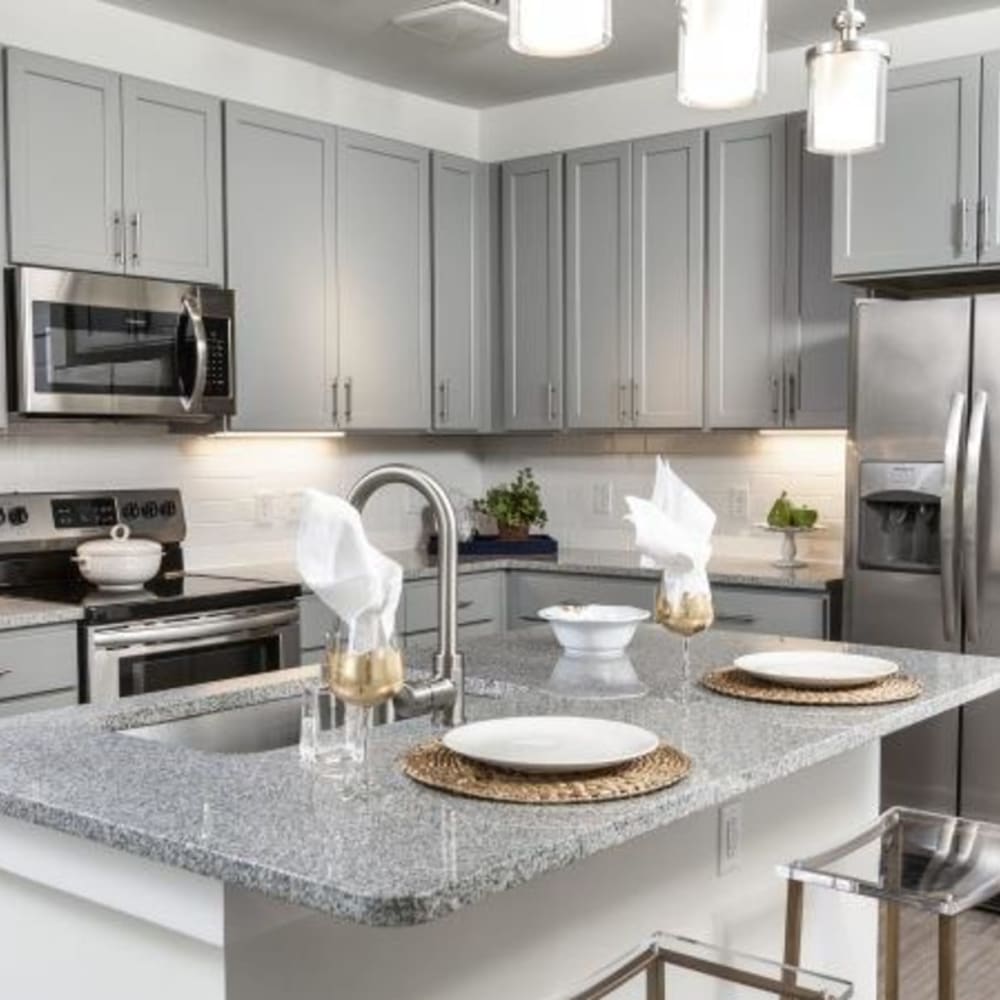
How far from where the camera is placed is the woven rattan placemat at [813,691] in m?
2.05

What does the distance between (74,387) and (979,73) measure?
265 centimetres

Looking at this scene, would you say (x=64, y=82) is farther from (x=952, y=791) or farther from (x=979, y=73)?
(x=952, y=791)

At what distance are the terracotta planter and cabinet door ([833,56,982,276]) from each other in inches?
61.1

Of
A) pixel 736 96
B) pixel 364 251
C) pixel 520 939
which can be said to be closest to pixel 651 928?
pixel 520 939

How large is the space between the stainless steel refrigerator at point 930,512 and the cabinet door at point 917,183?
21 centimetres

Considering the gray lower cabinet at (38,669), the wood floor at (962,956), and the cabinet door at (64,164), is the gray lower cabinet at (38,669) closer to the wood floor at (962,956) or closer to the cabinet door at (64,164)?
the cabinet door at (64,164)

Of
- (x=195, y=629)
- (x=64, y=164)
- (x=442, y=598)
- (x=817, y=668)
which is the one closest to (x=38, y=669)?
(x=195, y=629)

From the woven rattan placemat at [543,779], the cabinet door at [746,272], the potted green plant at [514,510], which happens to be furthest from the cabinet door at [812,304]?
the woven rattan placemat at [543,779]

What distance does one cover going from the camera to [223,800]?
148cm

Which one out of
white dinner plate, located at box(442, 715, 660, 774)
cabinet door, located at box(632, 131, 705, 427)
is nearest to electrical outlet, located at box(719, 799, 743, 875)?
white dinner plate, located at box(442, 715, 660, 774)

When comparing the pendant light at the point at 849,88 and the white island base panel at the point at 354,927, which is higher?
the pendant light at the point at 849,88

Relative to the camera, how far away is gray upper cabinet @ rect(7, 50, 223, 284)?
11.8 feet

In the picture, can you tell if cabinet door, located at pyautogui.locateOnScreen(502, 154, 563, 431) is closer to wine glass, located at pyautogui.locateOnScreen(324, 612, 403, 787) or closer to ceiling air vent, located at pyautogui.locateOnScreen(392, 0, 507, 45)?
ceiling air vent, located at pyautogui.locateOnScreen(392, 0, 507, 45)

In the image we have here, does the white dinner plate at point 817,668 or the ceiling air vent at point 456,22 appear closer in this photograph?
the white dinner plate at point 817,668
